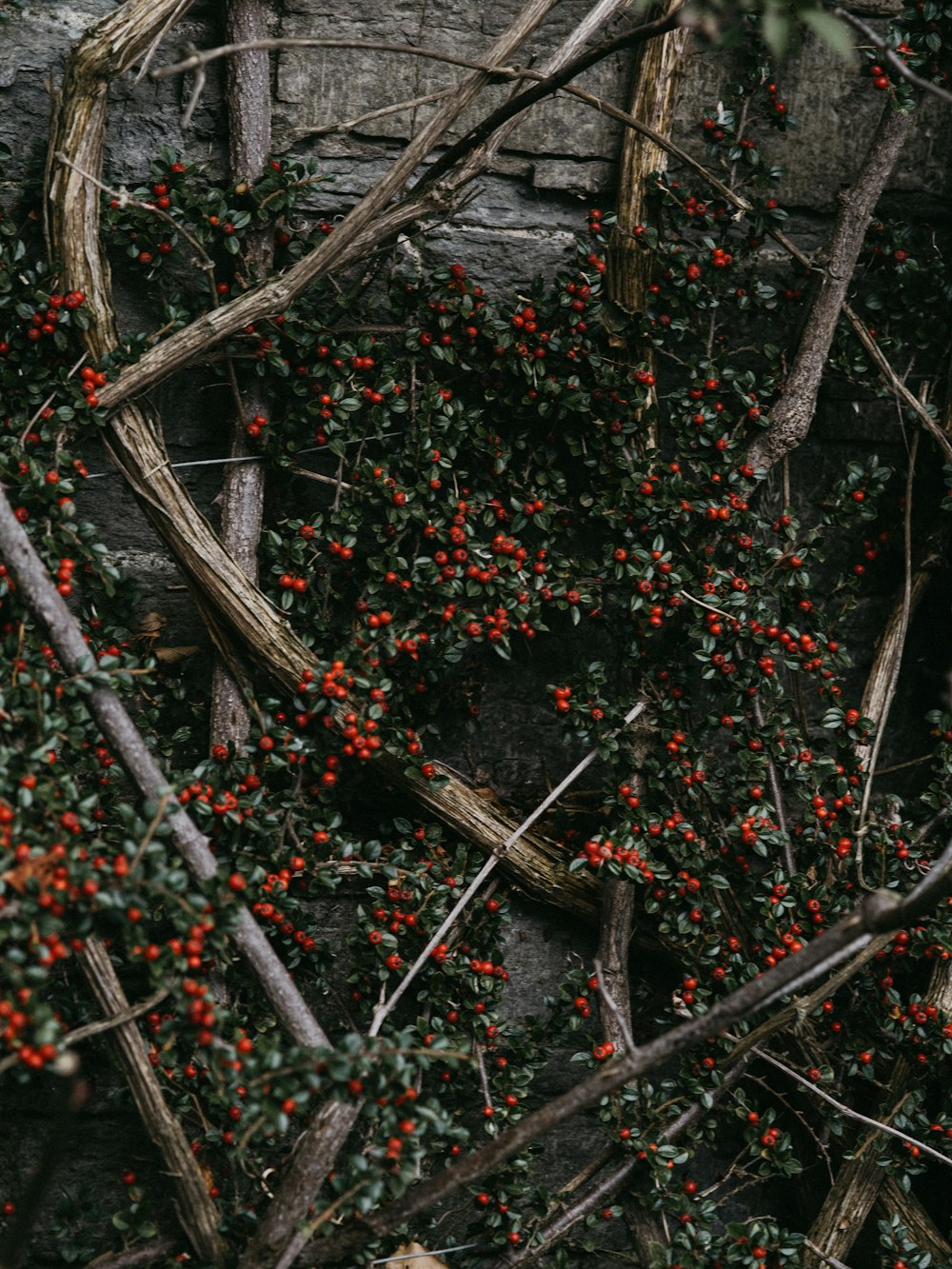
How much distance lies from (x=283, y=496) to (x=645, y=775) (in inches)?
35.2

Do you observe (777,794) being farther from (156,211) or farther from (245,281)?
(156,211)

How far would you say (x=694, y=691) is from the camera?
7.42ft

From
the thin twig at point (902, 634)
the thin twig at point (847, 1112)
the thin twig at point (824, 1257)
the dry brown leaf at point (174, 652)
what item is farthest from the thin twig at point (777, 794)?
the dry brown leaf at point (174, 652)

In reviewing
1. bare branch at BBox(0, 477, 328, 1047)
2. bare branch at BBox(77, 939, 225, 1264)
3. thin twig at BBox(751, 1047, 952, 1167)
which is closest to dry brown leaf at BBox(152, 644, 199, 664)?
bare branch at BBox(0, 477, 328, 1047)

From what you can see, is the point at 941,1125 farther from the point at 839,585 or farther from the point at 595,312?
the point at 595,312

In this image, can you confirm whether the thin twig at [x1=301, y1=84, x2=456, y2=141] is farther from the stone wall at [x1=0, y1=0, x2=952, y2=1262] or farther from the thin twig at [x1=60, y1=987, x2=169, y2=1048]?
the thin twig at [x1=60, y1=987, x2=169, y2=1048]

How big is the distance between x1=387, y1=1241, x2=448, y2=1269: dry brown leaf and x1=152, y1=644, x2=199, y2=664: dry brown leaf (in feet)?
3.70

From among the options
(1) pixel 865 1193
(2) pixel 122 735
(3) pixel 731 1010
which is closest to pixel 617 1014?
(3) pixel 731 1010

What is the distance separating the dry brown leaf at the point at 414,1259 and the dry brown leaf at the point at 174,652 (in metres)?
1.13

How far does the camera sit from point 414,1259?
6.33 feet

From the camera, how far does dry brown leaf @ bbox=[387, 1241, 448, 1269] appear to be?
6.29 feet

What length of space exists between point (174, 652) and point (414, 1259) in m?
1.18

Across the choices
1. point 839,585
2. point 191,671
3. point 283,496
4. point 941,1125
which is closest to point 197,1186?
point 191,671

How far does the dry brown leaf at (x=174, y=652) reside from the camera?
6.79 ft
